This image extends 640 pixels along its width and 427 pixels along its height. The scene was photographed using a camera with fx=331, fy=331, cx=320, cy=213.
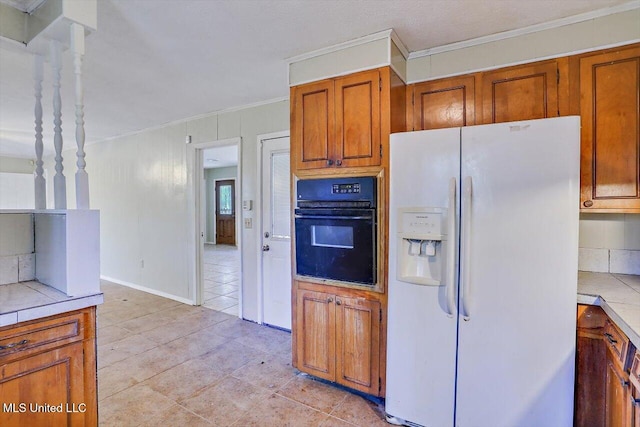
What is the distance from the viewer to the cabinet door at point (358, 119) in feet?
7.00

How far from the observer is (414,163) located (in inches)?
75.2

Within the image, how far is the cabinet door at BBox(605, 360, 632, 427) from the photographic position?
1.31 metres

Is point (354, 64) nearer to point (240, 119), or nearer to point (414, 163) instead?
point (414, 163)

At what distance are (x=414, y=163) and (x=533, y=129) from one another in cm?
59

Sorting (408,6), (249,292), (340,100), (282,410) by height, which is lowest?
(282,410)

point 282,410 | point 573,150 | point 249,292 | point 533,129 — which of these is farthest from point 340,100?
point 249,292

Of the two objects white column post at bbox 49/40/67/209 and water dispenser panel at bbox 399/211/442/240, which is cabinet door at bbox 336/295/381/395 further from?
white column post at bbox 49/40/67/209

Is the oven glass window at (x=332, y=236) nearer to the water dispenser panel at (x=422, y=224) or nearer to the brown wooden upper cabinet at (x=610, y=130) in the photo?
the water dispenser panel at (x=422, y=224)

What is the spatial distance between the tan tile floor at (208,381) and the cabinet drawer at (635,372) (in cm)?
131

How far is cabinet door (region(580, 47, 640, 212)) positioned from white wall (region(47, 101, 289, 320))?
243 cm

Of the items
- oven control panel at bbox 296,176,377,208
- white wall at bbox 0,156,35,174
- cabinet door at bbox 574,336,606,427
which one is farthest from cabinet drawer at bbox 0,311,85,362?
white wall at bbox 0,156,35,174

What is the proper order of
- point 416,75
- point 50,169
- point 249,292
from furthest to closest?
point 50,169
point 249,292
point 416,75

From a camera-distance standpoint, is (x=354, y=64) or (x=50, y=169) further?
(x=50, y=169)

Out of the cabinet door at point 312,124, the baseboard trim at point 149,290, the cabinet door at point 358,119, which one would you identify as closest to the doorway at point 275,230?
the cabinet door at point 312,124
